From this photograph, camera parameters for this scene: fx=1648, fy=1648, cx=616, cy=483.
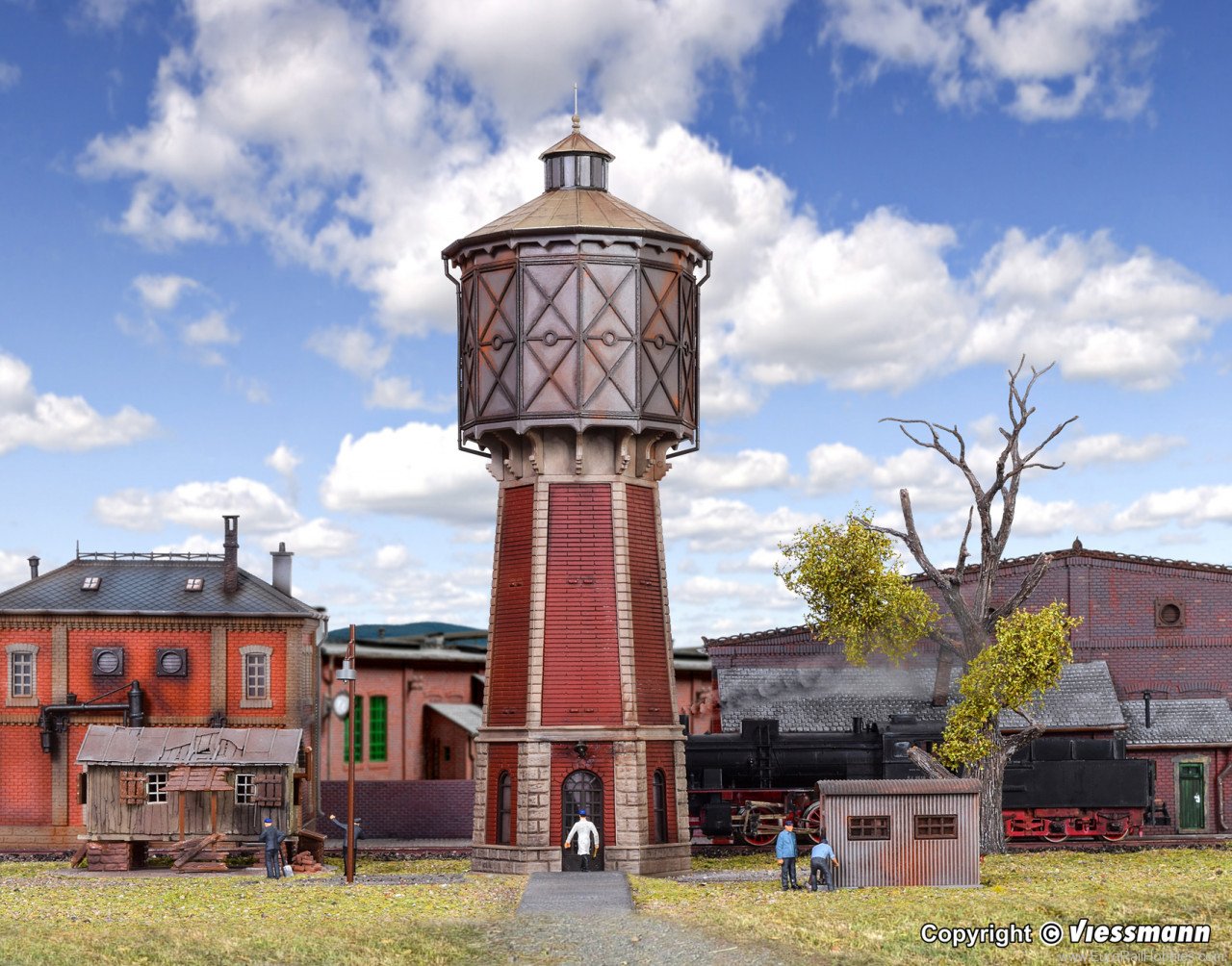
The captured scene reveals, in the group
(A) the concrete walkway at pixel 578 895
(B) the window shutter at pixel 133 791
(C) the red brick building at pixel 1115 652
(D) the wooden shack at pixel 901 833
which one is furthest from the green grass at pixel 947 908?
(B) the window shutter at pixel 133 791

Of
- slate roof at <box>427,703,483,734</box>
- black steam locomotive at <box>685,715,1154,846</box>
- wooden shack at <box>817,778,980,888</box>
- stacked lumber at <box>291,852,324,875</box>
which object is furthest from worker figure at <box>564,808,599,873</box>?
slate roof at <box>427,703,483,734</box>

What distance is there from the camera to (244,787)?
4300cm

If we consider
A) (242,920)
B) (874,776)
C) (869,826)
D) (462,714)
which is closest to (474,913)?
(242,920)

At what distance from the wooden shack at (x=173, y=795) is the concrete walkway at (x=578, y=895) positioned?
8.11 m

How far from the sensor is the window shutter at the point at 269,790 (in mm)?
42625

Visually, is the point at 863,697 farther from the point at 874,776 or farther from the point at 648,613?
the point at 648,613

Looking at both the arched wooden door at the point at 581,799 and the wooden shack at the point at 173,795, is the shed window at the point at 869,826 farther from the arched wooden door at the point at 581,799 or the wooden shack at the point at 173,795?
the wooden shack at the point at 173,795

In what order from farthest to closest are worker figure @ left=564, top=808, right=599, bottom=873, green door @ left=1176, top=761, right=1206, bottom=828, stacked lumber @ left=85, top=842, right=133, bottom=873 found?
green door @ left=1176, top=761, right=1206, bottom=828
stacked lumber @ left=85, top=842, right=133, bottom=873
worker figure @ left=564, top=808, right=599, bottom=873

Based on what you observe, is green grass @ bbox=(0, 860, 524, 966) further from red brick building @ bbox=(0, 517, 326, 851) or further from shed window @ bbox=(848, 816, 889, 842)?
red brick building @ bbox=(0, 517, 326, 851)

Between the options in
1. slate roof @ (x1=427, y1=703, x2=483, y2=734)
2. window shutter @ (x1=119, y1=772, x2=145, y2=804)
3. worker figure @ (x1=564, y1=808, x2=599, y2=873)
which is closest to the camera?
worker figure @ (x1=564, y1=808, x2=599, y2=873)

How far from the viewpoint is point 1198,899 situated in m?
33.1

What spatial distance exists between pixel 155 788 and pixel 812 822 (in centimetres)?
1801

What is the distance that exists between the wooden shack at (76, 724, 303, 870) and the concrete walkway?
811cm

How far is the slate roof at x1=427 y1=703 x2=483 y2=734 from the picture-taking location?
5784 cm
